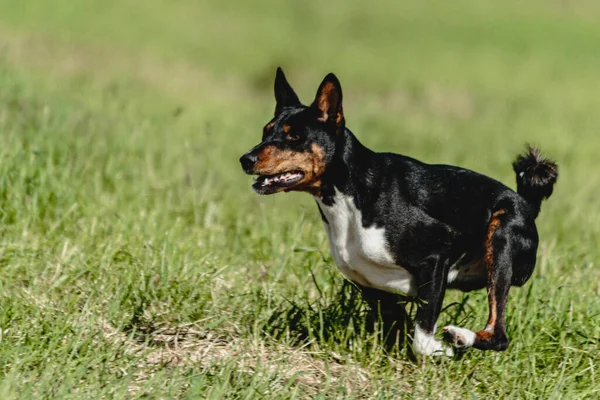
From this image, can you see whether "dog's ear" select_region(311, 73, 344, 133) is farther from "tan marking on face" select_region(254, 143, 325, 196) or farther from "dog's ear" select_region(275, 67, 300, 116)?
"dog's ear" select_region(275, 67, 300, 116)

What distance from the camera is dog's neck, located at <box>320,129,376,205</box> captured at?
456cm

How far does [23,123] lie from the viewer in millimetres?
7641

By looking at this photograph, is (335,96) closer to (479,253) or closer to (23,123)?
(479,253)

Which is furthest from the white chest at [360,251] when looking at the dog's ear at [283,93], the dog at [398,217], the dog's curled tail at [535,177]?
the dog's curled tail at [535,177]

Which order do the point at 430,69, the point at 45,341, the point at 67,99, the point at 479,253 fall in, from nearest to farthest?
the point at 45,341 → the point at 479,253 → the point at 67,99 → the point at 430,69

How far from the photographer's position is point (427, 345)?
461cm

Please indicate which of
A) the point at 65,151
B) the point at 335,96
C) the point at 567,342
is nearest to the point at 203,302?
the point at 335,96

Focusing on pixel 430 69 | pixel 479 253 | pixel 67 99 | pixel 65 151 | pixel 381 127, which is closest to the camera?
pixel 479 253

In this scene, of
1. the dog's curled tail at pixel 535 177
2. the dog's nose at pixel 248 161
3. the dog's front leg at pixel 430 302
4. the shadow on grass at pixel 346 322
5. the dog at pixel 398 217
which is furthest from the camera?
the dog's curled tail at pixel 535 177

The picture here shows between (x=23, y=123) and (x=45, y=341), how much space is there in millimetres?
3697

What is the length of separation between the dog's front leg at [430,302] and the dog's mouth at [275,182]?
82 centimetres

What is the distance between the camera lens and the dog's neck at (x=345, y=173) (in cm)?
456

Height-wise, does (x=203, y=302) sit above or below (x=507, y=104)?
below

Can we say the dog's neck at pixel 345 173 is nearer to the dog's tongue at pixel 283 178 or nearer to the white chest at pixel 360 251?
the white chest at pixel 360 251
